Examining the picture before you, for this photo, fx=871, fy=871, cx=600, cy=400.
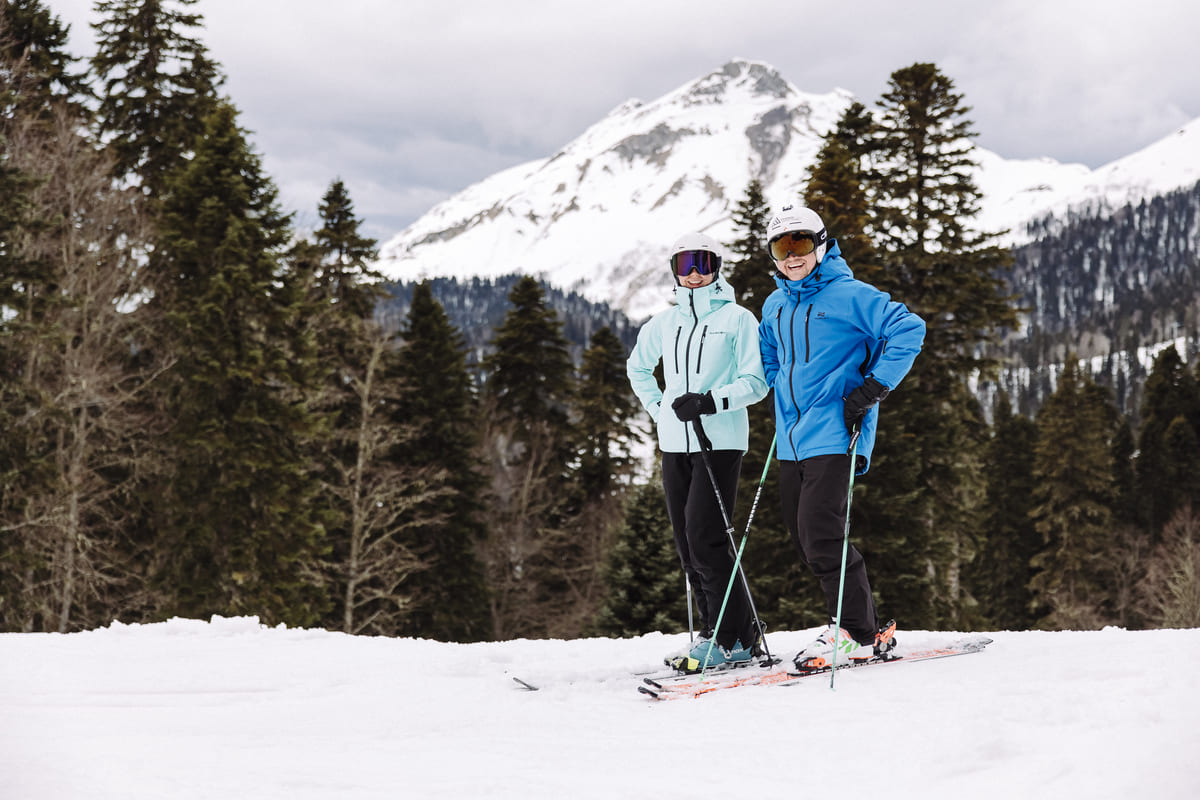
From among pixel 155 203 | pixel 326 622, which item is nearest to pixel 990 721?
pixel 155 203

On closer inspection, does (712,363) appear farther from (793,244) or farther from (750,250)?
(750,250)

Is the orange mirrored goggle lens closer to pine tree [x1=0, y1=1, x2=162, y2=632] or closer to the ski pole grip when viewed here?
the ski pole grip

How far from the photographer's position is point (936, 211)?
69.8 feet

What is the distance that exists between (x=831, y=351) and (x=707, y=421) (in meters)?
0.81

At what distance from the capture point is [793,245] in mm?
4938

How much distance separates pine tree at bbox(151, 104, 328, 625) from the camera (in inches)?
645

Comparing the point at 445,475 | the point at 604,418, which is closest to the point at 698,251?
the point at 445,475

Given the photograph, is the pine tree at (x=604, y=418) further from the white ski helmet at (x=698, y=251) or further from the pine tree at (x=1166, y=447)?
the pine tree at (x=1166, y=447)

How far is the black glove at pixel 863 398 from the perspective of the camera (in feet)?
15.1

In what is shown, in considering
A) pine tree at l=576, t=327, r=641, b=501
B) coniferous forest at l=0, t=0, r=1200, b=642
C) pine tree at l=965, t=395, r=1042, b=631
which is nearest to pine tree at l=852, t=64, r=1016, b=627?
coniferous forest at l=0, t=0, r=1200, b=642

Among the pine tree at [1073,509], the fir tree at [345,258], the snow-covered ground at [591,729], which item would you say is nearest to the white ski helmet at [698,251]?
the snow-covered ground at [591,729]

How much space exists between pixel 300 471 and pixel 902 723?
1549 centimetres

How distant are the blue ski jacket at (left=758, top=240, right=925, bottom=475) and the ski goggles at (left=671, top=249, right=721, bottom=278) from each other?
44 cm

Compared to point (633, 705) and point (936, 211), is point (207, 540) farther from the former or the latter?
point (936, 211)
